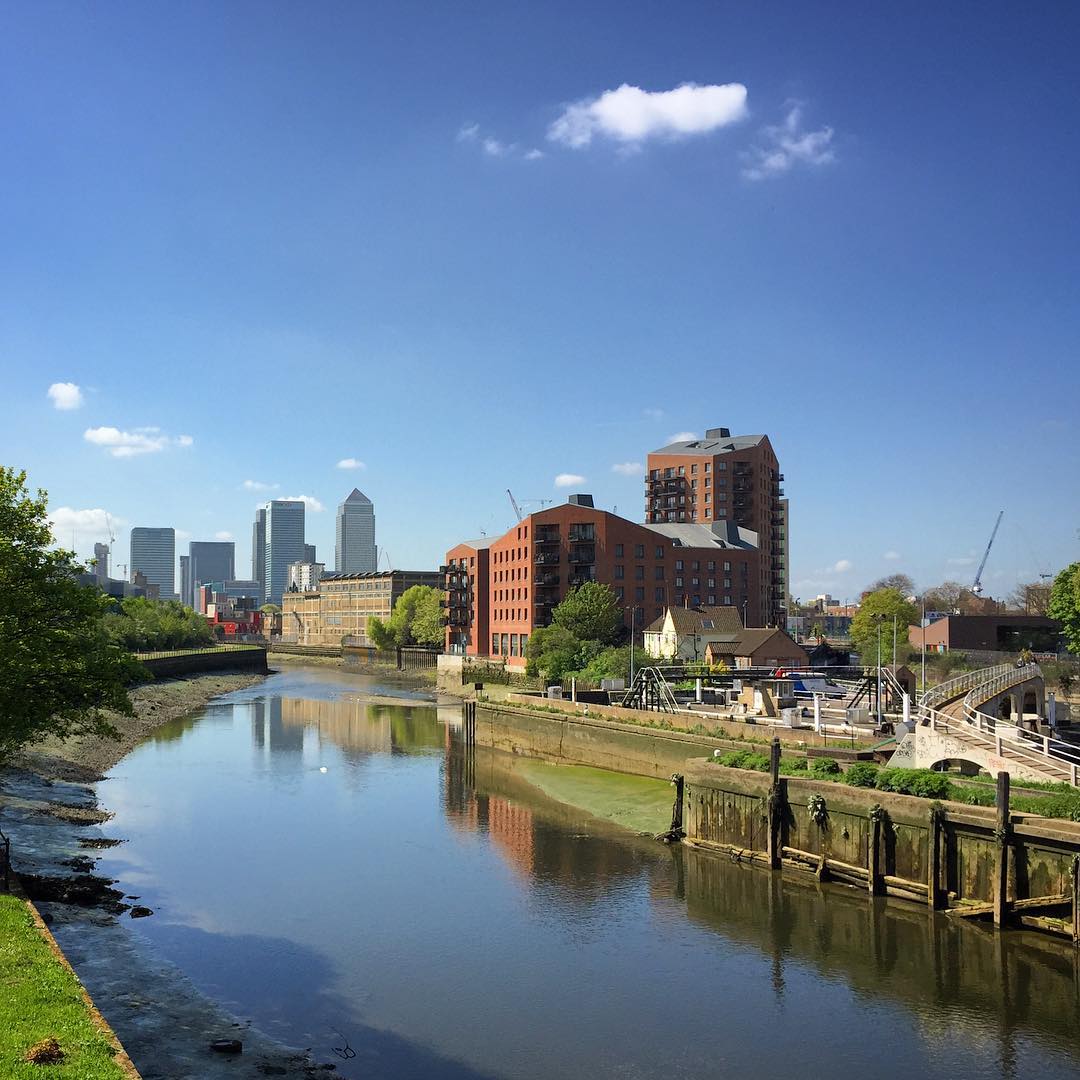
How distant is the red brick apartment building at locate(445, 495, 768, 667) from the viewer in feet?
412

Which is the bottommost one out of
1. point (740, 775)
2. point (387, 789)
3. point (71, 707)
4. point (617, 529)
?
point (387, 789)

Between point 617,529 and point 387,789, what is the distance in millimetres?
73398

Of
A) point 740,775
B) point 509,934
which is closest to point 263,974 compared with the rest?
point 509,934

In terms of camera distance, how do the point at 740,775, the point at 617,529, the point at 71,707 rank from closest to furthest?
the point at 71,707, the point at 740,775, the point at 617,529

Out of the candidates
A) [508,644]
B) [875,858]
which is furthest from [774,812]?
[508,644]

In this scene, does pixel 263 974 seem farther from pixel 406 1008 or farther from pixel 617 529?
pixel 617 529

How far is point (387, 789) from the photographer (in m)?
60.1

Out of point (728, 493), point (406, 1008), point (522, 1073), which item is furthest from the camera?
point (728, 493)

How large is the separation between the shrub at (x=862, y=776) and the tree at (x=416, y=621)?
467 feet

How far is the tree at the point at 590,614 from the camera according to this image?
113m

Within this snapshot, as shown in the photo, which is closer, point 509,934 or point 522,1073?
point 522,1073

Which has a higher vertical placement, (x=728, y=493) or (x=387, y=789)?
(x=728, y=493)

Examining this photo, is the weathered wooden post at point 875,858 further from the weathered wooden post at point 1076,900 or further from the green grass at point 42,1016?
the green grass at point 42,1016

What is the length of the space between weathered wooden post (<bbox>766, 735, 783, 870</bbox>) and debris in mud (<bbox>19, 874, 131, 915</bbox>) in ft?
78.6
